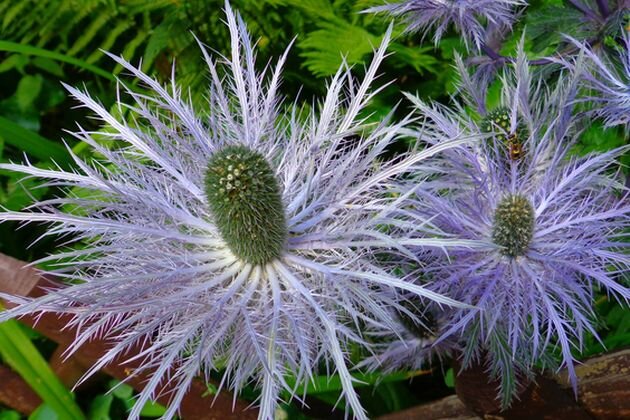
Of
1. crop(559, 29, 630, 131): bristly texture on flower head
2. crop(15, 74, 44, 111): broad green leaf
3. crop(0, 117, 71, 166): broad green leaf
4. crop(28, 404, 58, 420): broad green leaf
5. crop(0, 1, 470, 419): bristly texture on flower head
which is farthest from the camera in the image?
crop(15, 74, 44, 111): broad green leaf

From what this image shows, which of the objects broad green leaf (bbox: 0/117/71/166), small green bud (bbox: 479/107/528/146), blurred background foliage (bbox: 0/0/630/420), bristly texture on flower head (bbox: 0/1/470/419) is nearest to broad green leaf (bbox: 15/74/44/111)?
blurred background foliage (bbox: 0/0/630/420)

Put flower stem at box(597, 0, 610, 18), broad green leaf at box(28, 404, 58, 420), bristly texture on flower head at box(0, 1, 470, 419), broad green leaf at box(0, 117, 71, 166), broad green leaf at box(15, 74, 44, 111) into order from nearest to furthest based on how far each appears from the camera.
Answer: bristly texture on flower head at box(0, 1, 470, 419)
flower stem at box(597, 0, 610, 18)
broad green leaf at box(28, 404, 58, 420)
broad green leaf at box(0, 117, 71, 166)
broad green leaf at box(15, 74, 44, 111)

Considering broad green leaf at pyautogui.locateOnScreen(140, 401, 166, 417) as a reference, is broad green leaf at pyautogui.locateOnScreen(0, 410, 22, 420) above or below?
above

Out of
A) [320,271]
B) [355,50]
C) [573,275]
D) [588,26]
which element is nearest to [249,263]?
[320,271]

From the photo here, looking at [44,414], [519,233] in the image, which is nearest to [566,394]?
[519,233]

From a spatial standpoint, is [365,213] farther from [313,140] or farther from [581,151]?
[581,151]

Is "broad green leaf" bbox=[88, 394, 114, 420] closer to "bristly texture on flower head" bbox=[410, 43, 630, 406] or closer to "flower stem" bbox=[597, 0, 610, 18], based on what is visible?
"bristly texture on flower head" bbox=[410, 43, 630, 406]
